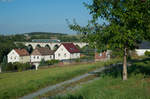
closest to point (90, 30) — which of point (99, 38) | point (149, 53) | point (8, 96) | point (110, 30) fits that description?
point (99, 38)

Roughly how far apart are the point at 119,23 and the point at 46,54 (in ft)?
191

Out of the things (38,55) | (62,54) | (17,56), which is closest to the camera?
(62,54)

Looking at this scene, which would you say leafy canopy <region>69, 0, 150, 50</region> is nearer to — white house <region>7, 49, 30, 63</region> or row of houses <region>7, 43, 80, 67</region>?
row of houses <region>7, 43, 80, 67</region>

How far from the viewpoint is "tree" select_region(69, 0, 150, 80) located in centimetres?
1183

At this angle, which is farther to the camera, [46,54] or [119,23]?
[46,54]

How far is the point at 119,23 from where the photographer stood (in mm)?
12922

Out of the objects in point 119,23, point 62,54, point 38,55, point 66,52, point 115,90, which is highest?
point 119,23

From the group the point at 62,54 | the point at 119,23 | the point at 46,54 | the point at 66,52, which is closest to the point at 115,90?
the point at 119,23

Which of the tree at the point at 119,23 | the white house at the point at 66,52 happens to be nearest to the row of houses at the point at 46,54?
the white house at the point at 66,52

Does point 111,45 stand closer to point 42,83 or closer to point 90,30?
point 90,30

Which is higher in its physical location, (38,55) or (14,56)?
(38,55)

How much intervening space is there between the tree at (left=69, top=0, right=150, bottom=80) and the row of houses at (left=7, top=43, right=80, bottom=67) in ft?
161

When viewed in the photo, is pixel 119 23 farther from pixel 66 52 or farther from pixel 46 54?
pixel 46 54

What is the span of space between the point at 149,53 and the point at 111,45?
39000mm
